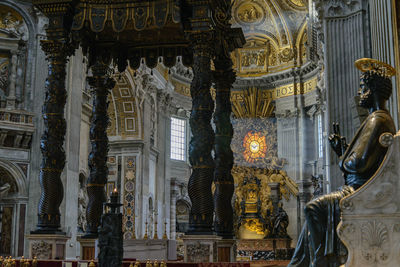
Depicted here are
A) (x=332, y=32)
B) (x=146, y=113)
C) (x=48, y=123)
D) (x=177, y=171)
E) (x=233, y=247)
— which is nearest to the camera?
(x=48, y=123)

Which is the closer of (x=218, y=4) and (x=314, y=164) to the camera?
(x=218, y=4)

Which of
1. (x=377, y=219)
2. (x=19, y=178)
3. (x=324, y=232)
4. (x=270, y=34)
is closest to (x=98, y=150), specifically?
(x=19, y=178)

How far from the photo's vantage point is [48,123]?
9.07 metres

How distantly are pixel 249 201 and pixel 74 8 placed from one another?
70.5 feet

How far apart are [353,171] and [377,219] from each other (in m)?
0.70

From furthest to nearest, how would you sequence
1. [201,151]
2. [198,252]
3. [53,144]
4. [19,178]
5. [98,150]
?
[19,178] → [98,150] → [53,144] → [201,151] → [198,252]

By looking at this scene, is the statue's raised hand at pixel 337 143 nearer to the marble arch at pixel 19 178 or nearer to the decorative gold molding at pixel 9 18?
the marble arch at pixel 19 178

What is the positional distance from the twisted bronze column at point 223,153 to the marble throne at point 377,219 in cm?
601

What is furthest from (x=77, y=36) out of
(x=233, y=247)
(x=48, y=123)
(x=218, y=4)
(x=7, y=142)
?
(x=7, y=142)

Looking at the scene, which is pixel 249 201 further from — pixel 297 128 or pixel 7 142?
pixel 7 142

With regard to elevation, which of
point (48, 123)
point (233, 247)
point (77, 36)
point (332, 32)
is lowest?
point (233, 247)

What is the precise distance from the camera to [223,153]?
403 inches

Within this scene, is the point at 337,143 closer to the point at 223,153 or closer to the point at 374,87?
the point at 374,87

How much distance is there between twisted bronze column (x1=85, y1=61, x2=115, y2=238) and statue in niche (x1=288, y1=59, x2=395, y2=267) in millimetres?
6504
